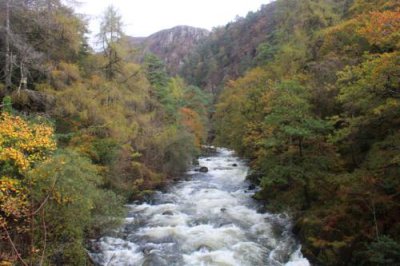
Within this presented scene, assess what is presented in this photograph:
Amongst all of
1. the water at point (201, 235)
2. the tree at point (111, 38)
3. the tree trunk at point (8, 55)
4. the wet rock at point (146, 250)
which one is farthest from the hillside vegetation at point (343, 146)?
the tree trunk at point (8, 55)

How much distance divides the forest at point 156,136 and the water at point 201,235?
2.78 ft

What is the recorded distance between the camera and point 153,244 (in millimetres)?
14484

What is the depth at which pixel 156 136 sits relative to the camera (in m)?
26.5

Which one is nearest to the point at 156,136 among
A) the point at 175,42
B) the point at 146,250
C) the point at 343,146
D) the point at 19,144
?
the point at 146,250

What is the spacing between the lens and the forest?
386 inches

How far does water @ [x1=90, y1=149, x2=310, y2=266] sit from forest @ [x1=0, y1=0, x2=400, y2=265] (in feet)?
2.78

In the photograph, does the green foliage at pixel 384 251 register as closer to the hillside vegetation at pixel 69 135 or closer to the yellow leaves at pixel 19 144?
the hillside vegetation at pixel 69 135

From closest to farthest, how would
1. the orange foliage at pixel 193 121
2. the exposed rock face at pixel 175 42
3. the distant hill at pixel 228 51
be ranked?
the orange foliage at pixel 193 121 < the distant hill at pixel 228 51 < the exposed rock face at pixel 175 42

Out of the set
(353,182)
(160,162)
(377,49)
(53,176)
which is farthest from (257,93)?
(53,176)

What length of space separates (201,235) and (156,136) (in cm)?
1254

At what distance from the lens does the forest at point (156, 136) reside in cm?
980

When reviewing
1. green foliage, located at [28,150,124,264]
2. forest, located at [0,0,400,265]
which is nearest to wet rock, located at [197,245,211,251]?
forest, located at [0,0,400,265]

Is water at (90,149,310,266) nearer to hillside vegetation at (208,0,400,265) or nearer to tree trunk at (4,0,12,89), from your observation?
hillside vegetation at (208,0,400,265)

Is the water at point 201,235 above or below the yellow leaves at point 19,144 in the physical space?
below
